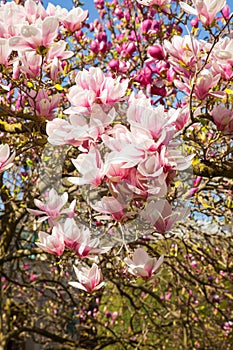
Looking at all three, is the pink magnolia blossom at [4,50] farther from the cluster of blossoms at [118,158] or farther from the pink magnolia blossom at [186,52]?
the pink magnolia blossom at [186,52]

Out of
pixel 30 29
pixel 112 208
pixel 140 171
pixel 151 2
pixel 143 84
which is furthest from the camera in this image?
pixel 143 84

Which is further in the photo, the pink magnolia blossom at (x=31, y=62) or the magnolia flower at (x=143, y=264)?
the pink magnolia blossom at (x=31, y=62)

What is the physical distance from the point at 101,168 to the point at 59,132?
0.53ft

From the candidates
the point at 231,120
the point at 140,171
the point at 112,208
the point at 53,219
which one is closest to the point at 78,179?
the point at 112,208

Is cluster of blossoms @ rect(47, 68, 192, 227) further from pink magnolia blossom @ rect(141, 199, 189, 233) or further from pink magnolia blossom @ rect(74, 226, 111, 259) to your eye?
pink magnolia blossom @ rect(74, 226, 111, 259)

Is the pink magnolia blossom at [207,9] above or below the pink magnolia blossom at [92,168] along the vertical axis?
above

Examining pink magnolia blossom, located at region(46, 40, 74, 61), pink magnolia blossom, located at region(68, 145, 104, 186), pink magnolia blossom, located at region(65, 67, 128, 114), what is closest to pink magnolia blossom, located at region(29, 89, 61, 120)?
pink magnolia blossom, located at region(46, 40, 74, 61)

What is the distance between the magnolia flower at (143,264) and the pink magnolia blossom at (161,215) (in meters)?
0.13

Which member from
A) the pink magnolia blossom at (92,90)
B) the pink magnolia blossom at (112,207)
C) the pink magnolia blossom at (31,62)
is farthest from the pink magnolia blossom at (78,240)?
the pink magnolia blossom at (31,62)

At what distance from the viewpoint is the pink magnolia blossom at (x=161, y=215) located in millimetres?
1108

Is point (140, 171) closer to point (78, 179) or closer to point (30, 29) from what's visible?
point (78, 179)

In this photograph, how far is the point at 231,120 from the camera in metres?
1.32

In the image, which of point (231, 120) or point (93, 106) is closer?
point (93, 106)

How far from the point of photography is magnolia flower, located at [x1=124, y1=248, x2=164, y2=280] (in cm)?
126
